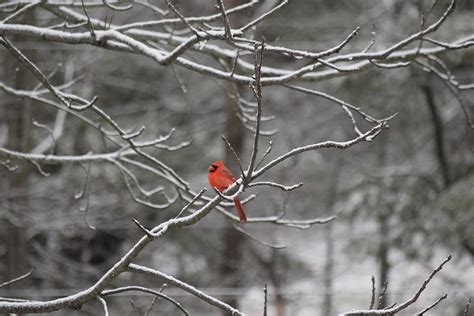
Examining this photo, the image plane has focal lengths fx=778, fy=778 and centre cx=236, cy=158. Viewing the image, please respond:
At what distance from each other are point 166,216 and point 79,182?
5.28 ft

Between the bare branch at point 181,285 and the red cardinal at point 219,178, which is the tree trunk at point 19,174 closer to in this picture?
the red cardinal at point 219,178

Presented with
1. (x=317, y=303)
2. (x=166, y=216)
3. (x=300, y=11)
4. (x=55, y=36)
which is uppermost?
(x=300, y=11)

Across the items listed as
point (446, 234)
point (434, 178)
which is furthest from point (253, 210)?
point (446, 234)

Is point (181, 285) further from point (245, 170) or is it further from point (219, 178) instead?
point (245, 170)

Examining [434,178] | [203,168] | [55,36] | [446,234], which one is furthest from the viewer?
[203,168]

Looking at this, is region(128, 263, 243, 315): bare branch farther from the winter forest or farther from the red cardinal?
the red cardinal

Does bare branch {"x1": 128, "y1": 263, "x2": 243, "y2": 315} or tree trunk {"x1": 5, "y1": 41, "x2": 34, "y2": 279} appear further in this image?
tree trunk {"x1": 5, "y1": 41, "x2": 34, "y2": 279}

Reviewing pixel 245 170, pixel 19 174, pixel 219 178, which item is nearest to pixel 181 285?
pixel 219 178

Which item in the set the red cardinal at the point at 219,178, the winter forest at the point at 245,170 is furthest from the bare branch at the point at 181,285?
the red cardinal at the point at 219,178

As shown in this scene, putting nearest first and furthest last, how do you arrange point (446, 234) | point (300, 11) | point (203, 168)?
point (446, 234), point (203, 168), point (300, 11)

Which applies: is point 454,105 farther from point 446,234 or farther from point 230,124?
point 230,124

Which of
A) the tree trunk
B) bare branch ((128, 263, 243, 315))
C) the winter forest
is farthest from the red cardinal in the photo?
the tree trunk

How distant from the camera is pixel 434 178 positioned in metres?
11.1

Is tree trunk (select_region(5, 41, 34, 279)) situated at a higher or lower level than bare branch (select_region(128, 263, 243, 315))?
higher
